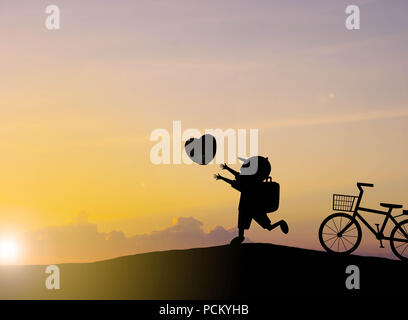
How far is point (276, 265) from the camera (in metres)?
18.1

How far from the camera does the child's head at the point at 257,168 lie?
1889 cm

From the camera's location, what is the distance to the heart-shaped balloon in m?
18.5

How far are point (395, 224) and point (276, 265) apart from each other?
396 cm

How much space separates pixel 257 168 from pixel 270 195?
3.16ft

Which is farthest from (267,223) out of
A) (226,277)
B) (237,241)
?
(226,277)

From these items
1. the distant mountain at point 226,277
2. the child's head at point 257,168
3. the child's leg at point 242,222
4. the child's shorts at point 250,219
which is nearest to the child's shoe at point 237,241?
the child's leg at point 242,222

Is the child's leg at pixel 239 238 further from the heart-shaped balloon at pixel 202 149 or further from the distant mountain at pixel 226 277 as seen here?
the heart-shaped balloon at pixel 202 149

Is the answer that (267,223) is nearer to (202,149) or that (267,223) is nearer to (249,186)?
(249,186)

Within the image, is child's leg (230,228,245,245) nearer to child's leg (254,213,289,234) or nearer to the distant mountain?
the distant mountain

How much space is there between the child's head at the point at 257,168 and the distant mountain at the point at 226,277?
7.73 ft

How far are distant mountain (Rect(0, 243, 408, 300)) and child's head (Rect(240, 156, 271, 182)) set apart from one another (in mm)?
2356

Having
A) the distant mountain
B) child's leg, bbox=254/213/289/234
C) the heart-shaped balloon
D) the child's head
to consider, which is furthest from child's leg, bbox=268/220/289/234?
the heart-shaped balloon

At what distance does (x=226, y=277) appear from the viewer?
57.4 ft
